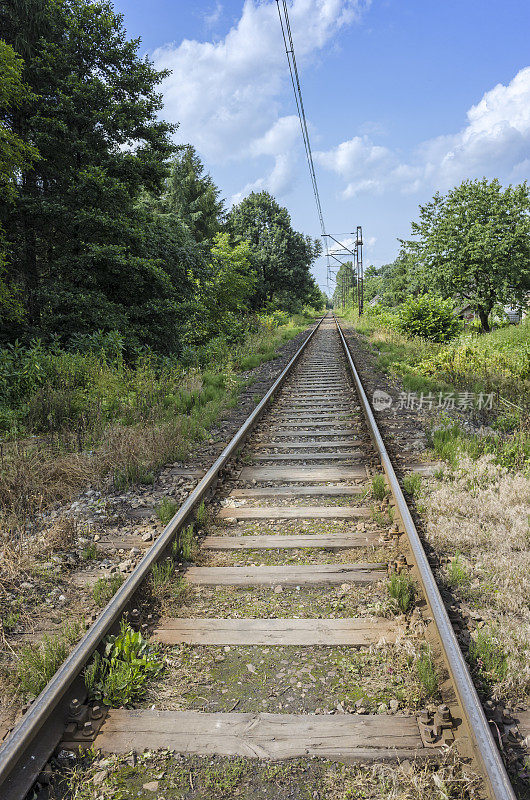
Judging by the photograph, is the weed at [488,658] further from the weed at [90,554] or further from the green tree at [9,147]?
the green tree at [9,147]

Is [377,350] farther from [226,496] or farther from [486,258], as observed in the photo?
[486,258]

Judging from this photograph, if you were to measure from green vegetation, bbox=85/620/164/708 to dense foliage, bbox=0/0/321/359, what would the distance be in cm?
824

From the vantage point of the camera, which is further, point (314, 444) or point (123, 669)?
point (314, 444)

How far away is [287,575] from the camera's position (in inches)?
133

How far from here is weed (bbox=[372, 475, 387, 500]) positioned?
452 centimetres

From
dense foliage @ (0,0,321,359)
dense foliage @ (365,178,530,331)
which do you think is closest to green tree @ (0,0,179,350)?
dense foliage @ (0,0,321,359)

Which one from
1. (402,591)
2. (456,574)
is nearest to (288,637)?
(402,591)

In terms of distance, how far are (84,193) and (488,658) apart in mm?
11572

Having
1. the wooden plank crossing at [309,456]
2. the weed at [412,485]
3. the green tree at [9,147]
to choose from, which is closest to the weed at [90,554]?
the wooden plank crossing at [309,456]

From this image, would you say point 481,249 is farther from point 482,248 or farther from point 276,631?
point 276,631

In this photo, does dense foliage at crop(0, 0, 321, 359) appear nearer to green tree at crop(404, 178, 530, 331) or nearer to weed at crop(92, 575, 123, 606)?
weed at crop(92, 575, 123, 606)

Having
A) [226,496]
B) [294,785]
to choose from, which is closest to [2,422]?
[226,496]

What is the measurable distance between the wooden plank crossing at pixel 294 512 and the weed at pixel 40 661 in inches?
77.1

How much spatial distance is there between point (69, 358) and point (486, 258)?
25.7m
